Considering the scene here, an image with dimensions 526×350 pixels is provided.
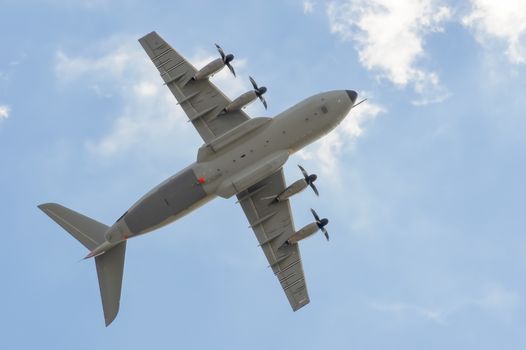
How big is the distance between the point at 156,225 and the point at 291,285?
12.6 meters

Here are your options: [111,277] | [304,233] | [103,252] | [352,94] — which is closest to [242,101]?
[352,94]

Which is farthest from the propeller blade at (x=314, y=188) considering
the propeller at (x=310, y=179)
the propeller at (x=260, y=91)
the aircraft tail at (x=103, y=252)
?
the aircraft tail at (x=103, y=252)

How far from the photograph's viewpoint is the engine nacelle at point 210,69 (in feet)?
156

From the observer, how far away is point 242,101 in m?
47.9

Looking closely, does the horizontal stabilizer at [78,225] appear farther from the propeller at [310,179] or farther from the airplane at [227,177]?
the propeller at [310,179]

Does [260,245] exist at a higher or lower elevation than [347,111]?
lower

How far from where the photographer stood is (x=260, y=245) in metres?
50.1

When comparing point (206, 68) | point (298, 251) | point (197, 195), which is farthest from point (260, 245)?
point (206, 68)

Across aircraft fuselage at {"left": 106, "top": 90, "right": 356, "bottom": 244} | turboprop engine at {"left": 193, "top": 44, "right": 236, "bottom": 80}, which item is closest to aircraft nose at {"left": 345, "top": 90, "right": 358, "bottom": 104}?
aircraft fuselage at {"left": 106, "top": 90, "right": 356, "bottom": 244}

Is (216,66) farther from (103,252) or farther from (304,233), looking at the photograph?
(103,252)

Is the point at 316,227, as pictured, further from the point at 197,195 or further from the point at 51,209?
the point at 51,209

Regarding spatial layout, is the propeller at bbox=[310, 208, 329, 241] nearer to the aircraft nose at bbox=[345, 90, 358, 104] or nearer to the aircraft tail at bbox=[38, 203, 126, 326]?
the aircraft nose at bbox=[345, 90, 358, 104]

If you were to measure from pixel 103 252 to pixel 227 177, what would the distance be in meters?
11.9

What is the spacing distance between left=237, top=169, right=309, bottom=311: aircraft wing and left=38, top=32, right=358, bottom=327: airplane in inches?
3.4
